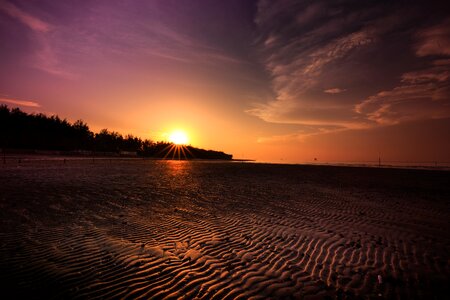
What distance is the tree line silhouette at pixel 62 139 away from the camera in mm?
83688

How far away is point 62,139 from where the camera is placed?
→ 9962cm

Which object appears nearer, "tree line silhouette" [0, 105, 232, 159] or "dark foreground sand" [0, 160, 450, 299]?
"dark foreground sand" [0, 160, 450, 299]

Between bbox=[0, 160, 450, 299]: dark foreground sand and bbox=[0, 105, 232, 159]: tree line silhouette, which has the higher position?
bbox=[0, 105, 232, 159]: tree line silhouette

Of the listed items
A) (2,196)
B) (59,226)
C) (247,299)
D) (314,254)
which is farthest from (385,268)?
(2,196)

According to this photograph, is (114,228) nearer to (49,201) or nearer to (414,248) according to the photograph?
(49,201)

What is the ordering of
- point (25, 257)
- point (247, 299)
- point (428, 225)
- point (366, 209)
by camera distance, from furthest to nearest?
1. point (366, 209)
2. point (428, 225)
3. point (25, 257)
4. point (247, 299)

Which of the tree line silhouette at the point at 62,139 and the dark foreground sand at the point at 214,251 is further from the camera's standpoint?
the tree line silhouette at the point at 62,139

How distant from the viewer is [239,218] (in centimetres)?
1091

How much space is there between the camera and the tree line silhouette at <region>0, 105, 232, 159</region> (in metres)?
83.7

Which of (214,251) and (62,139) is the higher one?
(62,139)

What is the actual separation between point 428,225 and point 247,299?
36.5 feet

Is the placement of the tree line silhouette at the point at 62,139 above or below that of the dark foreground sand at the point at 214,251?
above

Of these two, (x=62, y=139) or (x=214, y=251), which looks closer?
(x=214, y=251)

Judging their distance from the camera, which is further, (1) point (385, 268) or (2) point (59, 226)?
(2) point (59, 226)
